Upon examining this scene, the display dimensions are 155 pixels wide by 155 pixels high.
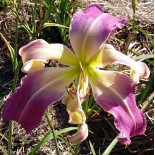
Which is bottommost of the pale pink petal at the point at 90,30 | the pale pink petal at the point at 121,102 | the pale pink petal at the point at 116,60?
the pale pink petal at the point at 121,102

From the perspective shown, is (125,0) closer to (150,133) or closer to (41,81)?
(150,133)

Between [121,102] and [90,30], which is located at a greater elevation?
[90,30]

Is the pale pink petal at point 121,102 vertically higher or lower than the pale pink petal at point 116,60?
lower
